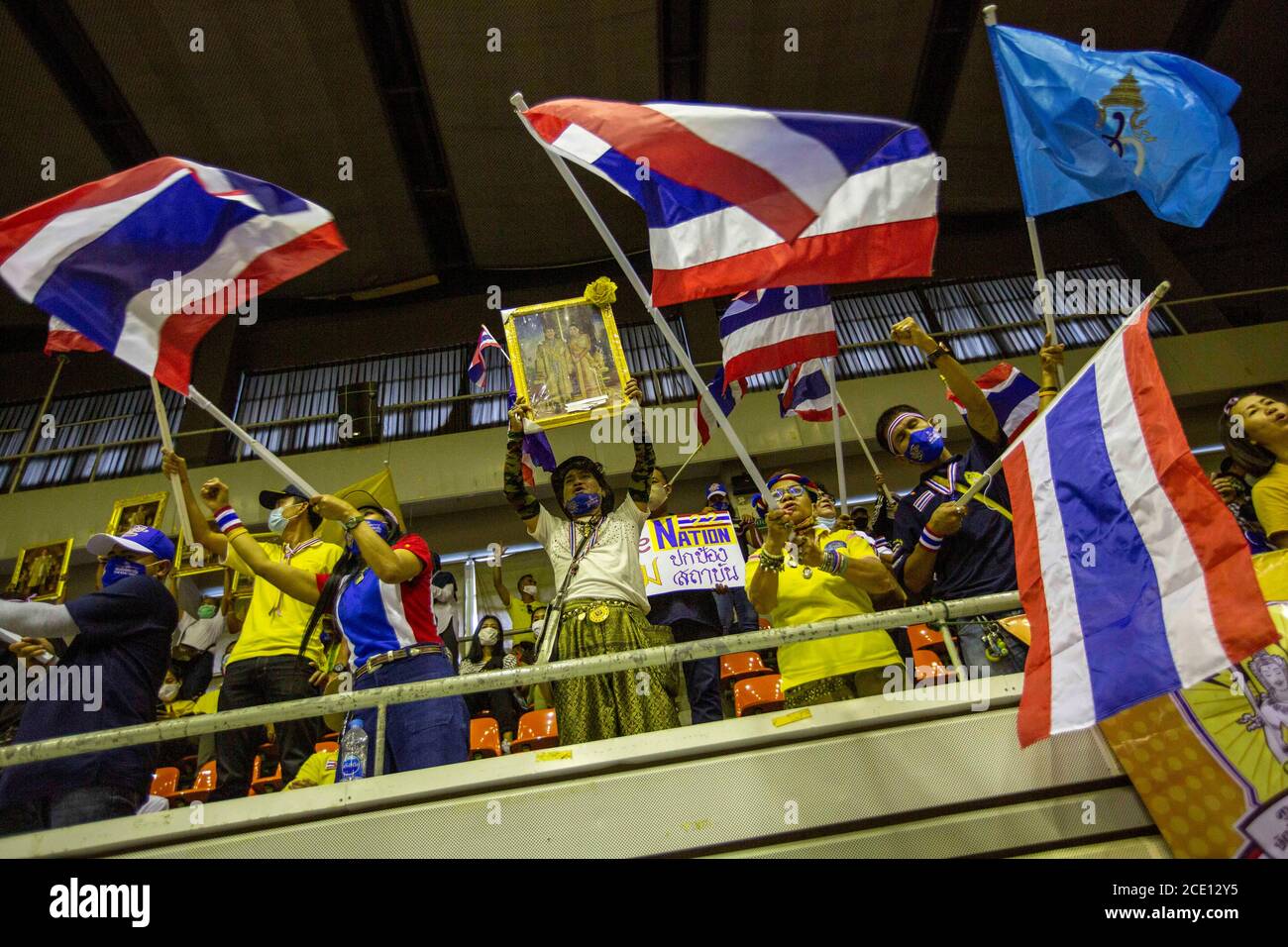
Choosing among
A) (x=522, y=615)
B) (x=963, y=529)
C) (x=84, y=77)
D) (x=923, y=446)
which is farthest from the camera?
(x=84, y=77)

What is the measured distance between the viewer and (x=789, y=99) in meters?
9.80

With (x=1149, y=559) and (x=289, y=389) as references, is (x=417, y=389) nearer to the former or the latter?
(x=289, y=389)

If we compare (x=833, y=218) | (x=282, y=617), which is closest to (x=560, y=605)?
(x=282, y=617)

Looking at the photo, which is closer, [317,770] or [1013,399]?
[317,770]

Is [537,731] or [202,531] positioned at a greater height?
[202,531]

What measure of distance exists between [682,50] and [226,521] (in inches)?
320

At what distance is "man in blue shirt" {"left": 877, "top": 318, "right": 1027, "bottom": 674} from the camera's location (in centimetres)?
319

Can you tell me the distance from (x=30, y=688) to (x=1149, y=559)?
3588 mm

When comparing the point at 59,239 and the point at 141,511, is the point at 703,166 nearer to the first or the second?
the point at 59,239

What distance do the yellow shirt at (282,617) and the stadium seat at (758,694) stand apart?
198cm

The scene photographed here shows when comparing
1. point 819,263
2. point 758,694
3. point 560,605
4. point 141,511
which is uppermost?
point 141,511

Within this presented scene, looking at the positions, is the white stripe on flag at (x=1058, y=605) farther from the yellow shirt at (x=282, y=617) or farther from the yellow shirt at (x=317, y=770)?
the yellow shirt at (x=282, y=617)

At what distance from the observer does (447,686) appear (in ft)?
8.60

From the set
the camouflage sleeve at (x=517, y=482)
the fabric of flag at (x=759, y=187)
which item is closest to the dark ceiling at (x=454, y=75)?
the fabric of flag at (x=759, y=187)
